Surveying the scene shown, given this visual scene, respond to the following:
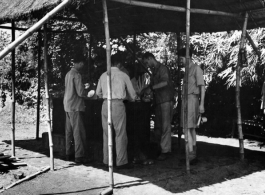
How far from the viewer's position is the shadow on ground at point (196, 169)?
671 cm

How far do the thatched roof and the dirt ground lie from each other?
2.99m

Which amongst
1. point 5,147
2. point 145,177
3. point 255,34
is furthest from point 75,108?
point 255,34

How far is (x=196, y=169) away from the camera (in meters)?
7.64

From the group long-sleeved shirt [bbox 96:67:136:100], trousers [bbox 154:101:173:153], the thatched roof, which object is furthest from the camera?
trousers [bbox 154:101:173:153]

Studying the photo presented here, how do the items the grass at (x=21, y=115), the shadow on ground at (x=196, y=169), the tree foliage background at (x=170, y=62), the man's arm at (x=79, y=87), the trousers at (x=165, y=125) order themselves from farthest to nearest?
the grass at (x=21, y=115) < the tree foliage background at (x=170, y=62) < the trousers at (x=165, y=125) < the man's arm at (x=79, y=87) < the shadow on ground at (x=196, y=169)

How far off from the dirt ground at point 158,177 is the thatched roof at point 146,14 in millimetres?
2990

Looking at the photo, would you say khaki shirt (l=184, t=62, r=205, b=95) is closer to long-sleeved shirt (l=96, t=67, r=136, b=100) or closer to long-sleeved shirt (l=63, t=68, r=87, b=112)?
long-sleeved shirt (l=96, t=67, r=136, b=100)

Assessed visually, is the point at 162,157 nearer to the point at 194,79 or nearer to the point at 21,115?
the point at 194,79

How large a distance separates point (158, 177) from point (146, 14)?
13.3ft

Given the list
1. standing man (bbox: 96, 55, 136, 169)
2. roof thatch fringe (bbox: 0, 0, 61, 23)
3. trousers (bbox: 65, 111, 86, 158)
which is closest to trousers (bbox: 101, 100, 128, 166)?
standing man (bbox: 96, 55, 136, 169)

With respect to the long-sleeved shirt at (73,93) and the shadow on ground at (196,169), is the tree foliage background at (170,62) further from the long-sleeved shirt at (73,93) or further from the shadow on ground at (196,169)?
the long-sleeved shirt at (73,93)

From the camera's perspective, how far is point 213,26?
977 cm

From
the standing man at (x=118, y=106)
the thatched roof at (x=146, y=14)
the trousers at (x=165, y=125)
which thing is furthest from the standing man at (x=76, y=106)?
the trousers at (x=165, y=125)

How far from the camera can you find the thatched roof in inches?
316
